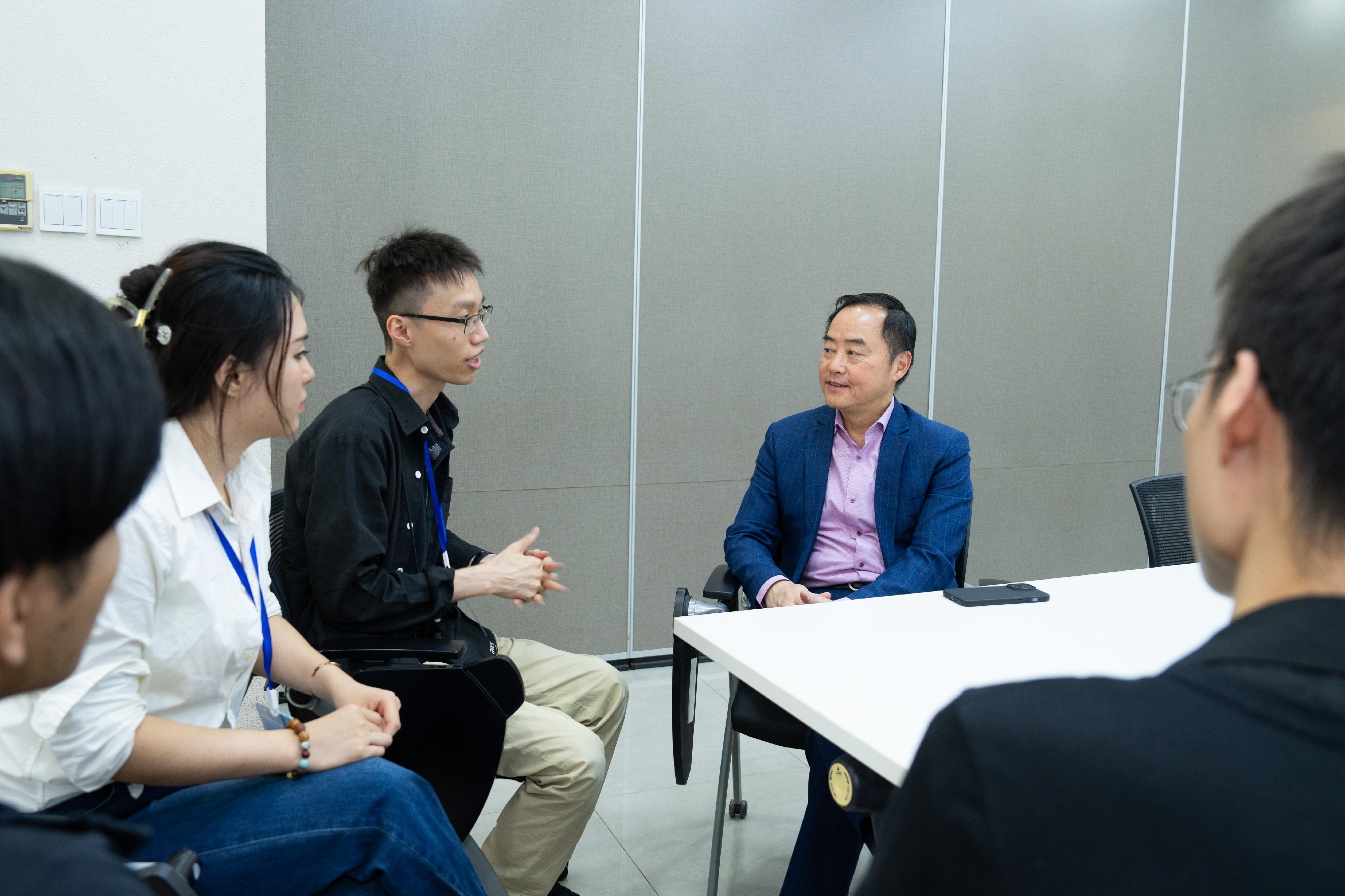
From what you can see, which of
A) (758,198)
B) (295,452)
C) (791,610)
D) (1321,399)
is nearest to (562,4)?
(758,198)

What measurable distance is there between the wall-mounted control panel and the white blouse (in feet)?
3.82

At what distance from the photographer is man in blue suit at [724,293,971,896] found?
254cm

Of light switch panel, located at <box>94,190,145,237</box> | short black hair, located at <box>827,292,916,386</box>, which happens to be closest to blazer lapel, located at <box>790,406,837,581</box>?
short black hair, located at <box>827,292,916,386</box>

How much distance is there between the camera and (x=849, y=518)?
2.65 m

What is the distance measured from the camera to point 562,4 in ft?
10.7

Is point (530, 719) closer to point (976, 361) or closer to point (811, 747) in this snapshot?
point (811, 747)

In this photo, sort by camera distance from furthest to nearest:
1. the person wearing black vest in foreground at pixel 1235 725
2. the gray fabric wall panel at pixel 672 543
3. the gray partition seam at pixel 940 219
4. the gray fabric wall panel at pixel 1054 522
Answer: the gray fabric wall panel at pixel 1054 522, the gray partition seam at pixel 940 219, the gray fabric wall panel at pixel 672 543, the person wearing black vest in foreground at pixel 1235 725

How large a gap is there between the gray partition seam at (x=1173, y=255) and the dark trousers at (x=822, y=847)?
318 centimetres

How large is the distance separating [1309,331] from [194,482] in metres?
1.36

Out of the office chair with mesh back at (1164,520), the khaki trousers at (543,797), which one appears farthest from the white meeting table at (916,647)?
the office chair with mesh back at (1164,520)

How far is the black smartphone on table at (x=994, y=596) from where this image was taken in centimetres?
188

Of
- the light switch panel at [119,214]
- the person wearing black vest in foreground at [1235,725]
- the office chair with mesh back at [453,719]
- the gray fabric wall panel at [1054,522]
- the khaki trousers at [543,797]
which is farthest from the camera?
the gray fabric wall panel at [1054,522]

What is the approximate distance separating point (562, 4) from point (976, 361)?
2.16 m

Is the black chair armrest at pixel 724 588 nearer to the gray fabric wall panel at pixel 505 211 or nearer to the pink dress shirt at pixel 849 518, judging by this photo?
the pink dress shirt at pixel 849 518
